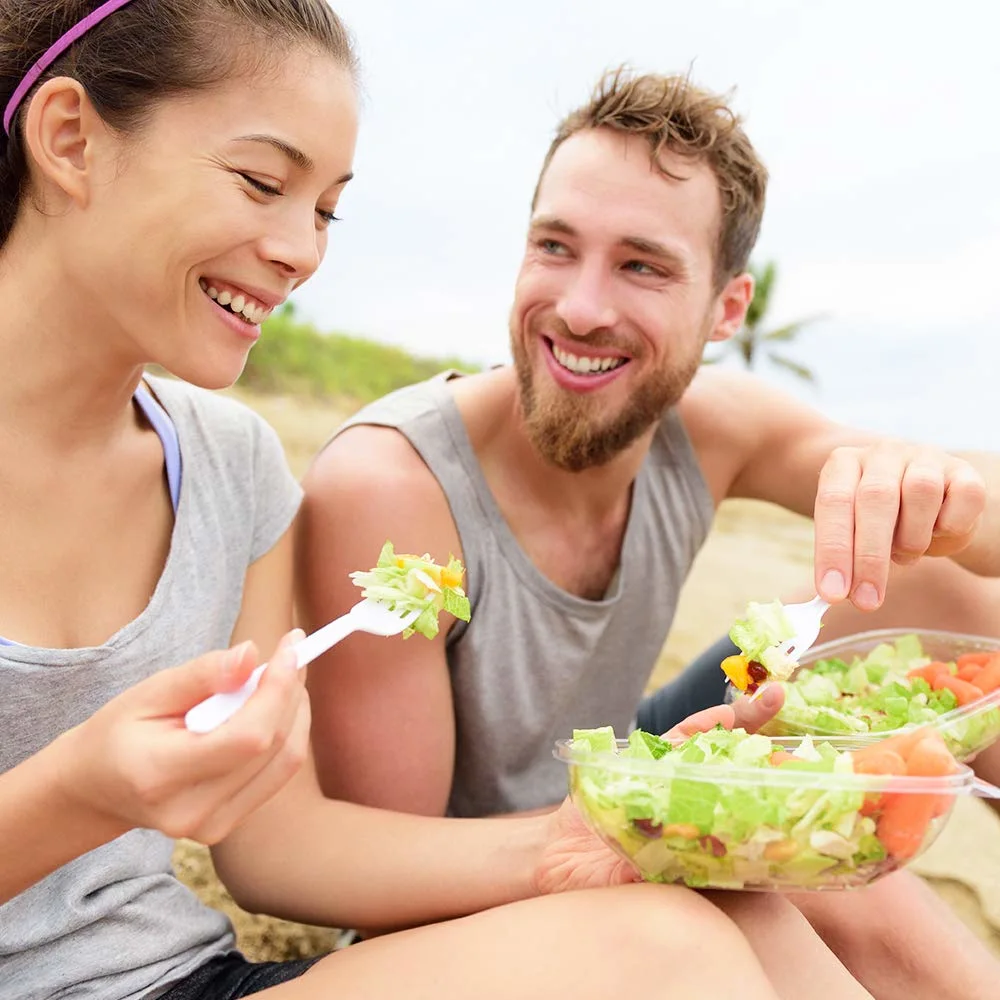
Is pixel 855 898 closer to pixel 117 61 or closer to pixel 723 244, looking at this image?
pixel 723 244

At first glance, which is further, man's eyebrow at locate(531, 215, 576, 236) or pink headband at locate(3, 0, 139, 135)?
man's eyebrow at locate(531, 215, 576, 236)

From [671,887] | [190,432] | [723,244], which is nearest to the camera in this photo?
[671,887]

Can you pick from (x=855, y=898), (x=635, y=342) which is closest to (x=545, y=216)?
(x=635, y=342)

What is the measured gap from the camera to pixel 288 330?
10.9 metres

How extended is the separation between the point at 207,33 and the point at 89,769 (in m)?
1.04

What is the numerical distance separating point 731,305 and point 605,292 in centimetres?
62

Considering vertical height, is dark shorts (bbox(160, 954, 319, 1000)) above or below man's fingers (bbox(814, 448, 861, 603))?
below

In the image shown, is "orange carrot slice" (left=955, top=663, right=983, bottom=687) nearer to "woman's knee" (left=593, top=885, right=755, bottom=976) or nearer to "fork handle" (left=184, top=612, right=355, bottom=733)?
"woman's knee" (left=593, top=885, right=755, bottom=976)

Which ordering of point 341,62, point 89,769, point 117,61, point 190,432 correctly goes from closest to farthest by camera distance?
point 89,769 < point 117,61 < point 341,62 < point 190,432

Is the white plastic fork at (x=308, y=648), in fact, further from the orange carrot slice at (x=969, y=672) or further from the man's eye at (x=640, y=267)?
the man's eye at (x=640, y=267)

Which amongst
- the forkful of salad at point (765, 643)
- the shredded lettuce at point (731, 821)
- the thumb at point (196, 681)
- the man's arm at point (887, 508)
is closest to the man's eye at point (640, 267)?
the man's arm at point (887, 508)

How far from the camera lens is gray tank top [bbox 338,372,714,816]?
2367mm

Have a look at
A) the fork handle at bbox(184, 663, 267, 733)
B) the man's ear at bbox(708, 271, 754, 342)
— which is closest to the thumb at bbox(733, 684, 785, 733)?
the fork handle at bbox(184, 663, 267, 733)

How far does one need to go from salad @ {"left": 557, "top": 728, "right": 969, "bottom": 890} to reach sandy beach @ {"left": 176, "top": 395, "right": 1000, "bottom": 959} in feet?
4.48
